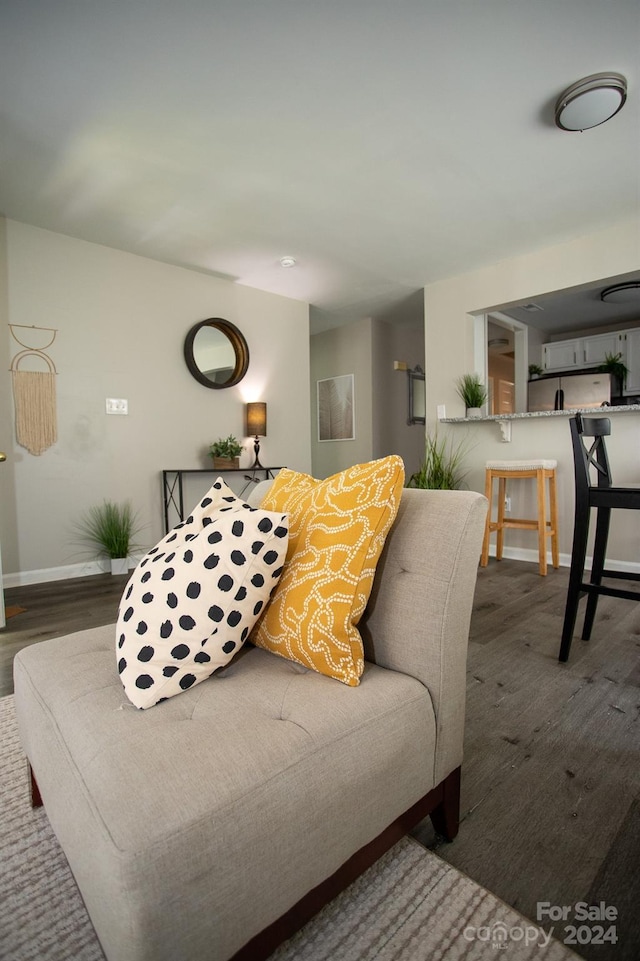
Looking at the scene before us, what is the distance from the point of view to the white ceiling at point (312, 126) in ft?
5.51

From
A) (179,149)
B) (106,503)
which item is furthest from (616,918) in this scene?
(106,503)

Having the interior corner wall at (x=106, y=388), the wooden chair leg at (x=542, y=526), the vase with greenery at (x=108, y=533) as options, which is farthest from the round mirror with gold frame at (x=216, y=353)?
the wooden chair leg at (x=542, y=526)

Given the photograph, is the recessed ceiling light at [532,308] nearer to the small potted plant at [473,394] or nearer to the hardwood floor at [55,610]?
the small potted plant at [473,394]

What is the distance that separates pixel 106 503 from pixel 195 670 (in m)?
2.96

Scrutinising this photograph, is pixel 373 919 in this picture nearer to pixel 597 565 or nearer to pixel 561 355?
pixel 597 565

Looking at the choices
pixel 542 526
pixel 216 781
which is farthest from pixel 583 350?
pixel 216 781

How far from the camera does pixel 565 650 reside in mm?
1894

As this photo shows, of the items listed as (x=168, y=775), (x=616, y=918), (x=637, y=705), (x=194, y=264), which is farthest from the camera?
(x=194, y=264)

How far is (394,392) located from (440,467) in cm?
223

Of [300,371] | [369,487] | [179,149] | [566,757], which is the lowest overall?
[566,757]

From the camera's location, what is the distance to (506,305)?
3887 millimetres

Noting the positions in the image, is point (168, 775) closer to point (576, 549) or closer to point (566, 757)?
point (566, 757)

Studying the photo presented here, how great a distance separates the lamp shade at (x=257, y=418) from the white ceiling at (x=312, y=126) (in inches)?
48.6

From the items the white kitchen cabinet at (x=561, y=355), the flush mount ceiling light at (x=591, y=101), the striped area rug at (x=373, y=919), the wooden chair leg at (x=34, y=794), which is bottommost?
the striped area rug at (x=373, y=919)
